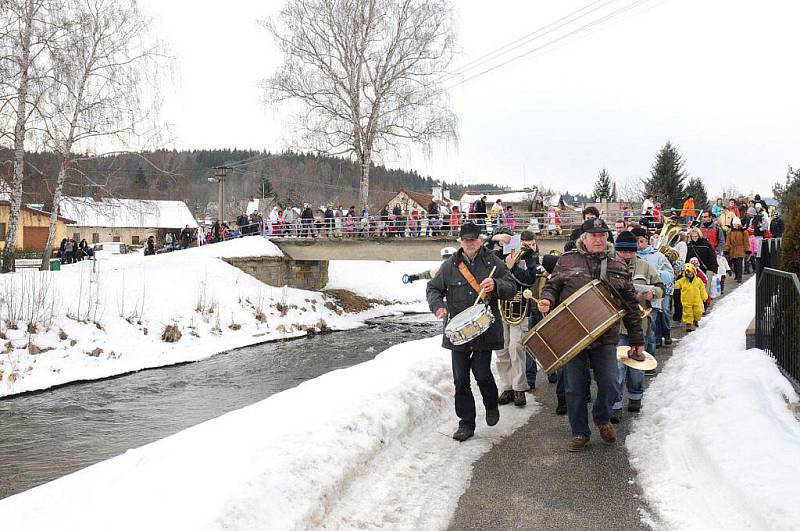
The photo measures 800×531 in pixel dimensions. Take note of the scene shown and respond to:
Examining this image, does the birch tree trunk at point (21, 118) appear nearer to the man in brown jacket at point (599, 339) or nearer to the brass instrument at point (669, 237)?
the brass instrument at point (669, 237)

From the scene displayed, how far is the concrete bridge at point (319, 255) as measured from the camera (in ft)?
81.1

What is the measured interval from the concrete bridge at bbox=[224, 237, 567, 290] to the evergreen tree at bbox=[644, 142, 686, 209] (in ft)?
103

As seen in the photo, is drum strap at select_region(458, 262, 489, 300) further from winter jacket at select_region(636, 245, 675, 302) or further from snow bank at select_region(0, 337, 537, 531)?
winter jacket at select_region(636, 245, 675, 302)

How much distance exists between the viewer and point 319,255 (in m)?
27.8

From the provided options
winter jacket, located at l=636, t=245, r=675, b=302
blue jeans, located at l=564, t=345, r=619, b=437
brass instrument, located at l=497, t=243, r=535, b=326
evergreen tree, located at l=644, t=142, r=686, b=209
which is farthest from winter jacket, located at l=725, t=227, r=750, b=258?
evergreen tree, located at l=644, t=142, r=686, b=209

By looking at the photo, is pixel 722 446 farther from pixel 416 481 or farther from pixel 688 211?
pixel 688 211

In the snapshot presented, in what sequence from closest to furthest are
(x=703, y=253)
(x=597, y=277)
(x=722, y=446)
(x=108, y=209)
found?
(x=722, y=446), (x=597, y=277), (x=703, y=253), (x=108, y=209)

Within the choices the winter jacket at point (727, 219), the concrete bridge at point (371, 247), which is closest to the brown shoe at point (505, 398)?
the winter jacket at point (727, 219)

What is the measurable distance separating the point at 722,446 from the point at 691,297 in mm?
7632

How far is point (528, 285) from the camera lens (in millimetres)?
7547

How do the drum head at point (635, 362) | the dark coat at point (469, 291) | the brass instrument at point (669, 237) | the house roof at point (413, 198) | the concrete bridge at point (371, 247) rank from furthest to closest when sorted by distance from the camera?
the house roof at point (413, 198) → the concrete bridge at point (371, 247) → the brass instrument at point (669, 237) → the dark coat at point (469, 291) → the drum head at point (635, 362)

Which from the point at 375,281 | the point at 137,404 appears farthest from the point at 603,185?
the point at 137,404

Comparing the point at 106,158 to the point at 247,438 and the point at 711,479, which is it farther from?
the point at 711,479

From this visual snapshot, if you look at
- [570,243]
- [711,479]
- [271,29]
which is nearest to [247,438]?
[711,479]
